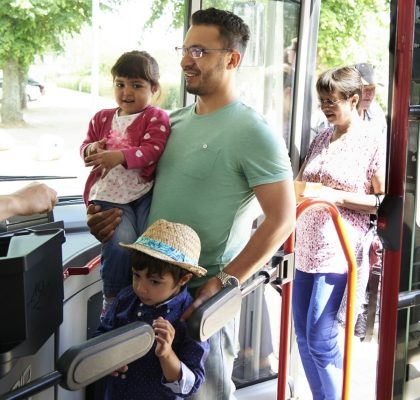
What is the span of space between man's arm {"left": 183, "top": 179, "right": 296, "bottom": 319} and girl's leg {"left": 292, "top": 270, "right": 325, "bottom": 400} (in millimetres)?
1221

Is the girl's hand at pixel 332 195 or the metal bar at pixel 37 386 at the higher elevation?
the girl's hand at pixel 332 195

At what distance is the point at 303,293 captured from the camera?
2871 mm

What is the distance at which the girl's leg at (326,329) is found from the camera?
9.09 ft

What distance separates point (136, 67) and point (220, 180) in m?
0.49

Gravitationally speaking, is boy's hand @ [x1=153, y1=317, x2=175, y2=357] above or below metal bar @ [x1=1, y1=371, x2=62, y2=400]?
below

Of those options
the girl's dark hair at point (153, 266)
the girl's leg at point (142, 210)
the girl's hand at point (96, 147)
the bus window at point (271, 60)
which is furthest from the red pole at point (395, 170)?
the bus window at point (271, 60)

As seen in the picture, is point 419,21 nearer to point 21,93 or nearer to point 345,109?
point 345,109

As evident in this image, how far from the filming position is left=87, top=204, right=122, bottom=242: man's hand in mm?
1782

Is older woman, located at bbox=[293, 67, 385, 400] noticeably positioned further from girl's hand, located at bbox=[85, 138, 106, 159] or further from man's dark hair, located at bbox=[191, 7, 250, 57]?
girl's hand, located at bbox=[85, 138, 106, 159]

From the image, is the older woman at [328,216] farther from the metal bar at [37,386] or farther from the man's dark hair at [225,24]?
the metal bar at [37,386]

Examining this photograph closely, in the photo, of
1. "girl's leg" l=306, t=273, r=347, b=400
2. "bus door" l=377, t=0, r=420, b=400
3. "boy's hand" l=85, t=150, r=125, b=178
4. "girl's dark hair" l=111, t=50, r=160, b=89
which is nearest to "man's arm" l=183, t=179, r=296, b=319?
"bus door" l=377, t=0, r=420, b=400

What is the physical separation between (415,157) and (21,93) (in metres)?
1.56

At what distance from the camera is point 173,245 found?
60.5 inches

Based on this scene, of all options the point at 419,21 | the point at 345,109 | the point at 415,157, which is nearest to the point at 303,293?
the point at 345,109
